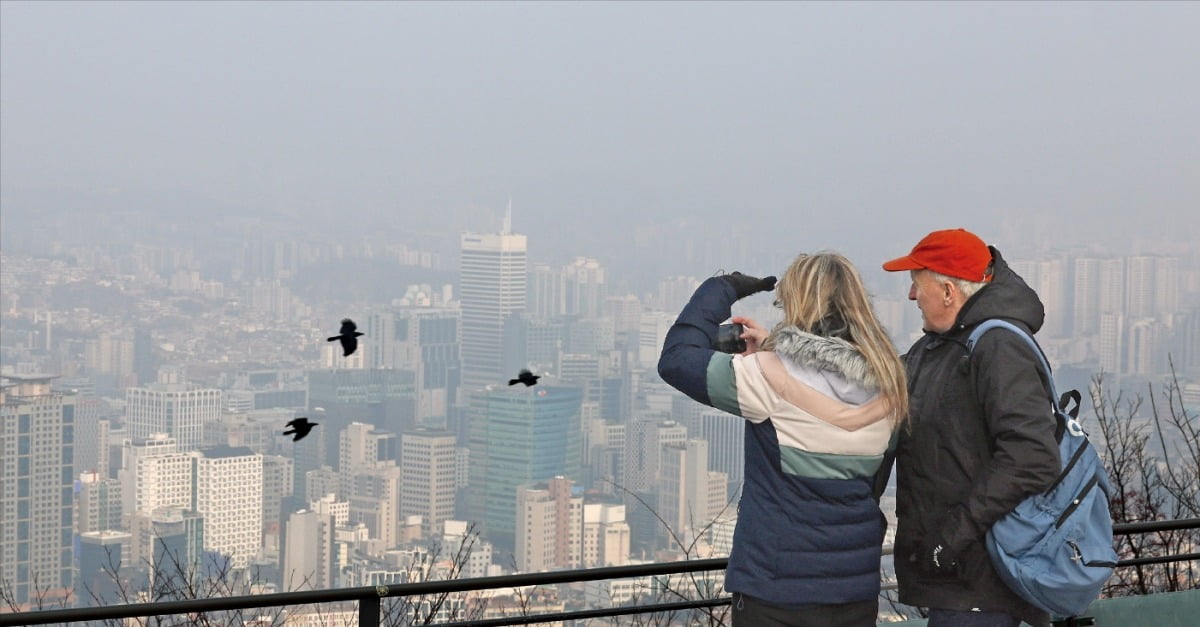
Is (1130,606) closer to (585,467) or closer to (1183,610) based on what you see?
(1183,610)

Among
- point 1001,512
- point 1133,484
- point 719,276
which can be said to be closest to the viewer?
point 1001,512

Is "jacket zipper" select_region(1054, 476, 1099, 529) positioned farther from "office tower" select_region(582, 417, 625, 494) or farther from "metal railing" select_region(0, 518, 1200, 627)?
"office tower" select_region(582, 417, 625, 494)

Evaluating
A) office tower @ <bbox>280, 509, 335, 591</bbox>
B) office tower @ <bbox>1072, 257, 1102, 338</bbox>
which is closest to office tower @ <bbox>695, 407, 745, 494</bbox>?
office tower @ <bbox>1072, 257, 1102, 338</bbox>

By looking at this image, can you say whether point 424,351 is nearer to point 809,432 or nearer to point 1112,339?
point 1112,339

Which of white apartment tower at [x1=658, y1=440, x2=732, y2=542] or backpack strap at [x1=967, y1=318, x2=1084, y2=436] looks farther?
white apartment tower at [x1=658, y1=440, x2=732, y2=542]

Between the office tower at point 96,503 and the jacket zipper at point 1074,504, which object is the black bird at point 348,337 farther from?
the office tower at point 96,503

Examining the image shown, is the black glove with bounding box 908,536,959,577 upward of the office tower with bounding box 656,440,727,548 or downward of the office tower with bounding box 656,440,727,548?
upward

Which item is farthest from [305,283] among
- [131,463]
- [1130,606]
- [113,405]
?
[1130,606]
